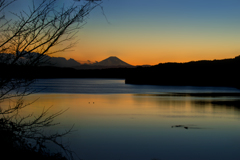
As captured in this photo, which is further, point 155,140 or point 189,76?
point 189,76

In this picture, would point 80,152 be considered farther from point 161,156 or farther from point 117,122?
point 117,122

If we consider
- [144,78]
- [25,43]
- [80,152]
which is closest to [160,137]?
[80,152]

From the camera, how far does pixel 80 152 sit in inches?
276

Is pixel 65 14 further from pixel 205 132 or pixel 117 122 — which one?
pixel 117 122

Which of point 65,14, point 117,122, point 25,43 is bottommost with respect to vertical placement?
point 117,122

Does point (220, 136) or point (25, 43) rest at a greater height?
point (25, 43)

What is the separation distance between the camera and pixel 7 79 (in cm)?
309

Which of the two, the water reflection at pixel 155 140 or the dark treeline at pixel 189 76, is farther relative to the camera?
the dark treeline at pixel 189 76

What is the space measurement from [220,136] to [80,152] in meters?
5.62

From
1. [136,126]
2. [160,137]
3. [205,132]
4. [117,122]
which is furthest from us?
[117,122]

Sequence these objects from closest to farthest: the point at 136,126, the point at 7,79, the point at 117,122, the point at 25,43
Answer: the point at 7,79
the point at 25,43
the point at 136,126
the point at 117,122

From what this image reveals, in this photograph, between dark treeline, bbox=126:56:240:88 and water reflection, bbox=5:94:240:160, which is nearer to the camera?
water reflection, bbox=5:94:240:160

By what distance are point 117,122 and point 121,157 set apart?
5577 millimetres

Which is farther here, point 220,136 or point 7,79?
point 220,136
